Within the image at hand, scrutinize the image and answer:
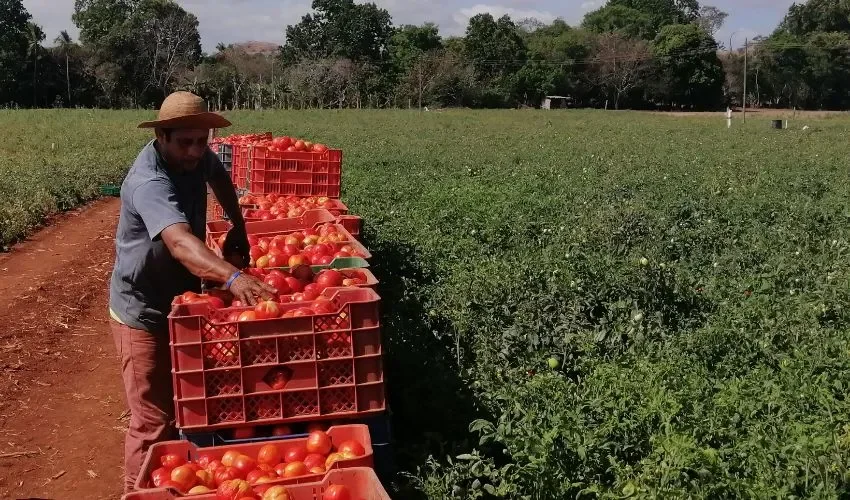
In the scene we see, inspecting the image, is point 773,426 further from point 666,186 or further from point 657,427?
point 666,186

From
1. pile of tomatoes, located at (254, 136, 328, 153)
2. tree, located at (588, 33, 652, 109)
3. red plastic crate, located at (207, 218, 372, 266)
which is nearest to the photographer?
red plastic crate, located at (207, 218, 372, 266)

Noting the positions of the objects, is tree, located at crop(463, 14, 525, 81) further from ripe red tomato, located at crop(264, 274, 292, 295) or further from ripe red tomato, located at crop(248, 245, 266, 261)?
ripe red tomato, located at crop(264, 274, 292, 295)

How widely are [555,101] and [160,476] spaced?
292ft

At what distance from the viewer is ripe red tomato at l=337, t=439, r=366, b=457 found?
3279 millimetres

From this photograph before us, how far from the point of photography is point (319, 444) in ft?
10.9

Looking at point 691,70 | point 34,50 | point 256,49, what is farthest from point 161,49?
point 256,49

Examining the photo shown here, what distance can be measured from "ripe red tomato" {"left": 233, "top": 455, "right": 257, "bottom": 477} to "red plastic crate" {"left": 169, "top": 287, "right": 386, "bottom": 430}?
0.16 meters

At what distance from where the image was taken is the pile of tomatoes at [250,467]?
3.02 metres

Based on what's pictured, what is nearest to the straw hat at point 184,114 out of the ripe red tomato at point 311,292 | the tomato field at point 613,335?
the ripe red tomato at point 311,292

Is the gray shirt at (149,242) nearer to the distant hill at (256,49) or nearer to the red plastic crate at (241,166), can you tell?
the red plastic crate at (241,166)

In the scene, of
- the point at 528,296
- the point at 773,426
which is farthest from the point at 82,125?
the point at 773,426

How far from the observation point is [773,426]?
399cm

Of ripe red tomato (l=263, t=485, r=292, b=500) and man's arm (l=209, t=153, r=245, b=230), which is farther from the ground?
man's arm (l=209, t=153, r=245, b=230)

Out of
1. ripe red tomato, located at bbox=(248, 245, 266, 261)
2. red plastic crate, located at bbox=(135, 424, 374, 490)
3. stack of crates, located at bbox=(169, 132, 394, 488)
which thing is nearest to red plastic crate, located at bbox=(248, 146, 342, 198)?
ripe red tomato, located at bbox=(248, 245, 266, 261)
